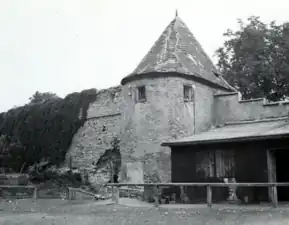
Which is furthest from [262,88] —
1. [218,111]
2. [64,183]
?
[64,183]

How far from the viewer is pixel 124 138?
2373cm

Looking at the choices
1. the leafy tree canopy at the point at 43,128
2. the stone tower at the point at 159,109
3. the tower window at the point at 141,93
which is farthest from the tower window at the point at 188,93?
the leafy tree canopy at the point at 43,128

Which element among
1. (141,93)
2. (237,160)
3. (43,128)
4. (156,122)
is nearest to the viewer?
(237,160)

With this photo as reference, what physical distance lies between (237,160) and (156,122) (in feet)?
18.5

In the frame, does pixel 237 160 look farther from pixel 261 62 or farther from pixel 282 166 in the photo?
pixel 261 62

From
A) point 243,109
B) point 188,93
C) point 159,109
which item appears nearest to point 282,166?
point 243,109

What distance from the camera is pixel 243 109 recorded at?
24234 millimetres

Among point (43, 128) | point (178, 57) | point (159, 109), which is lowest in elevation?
point (159, 109)

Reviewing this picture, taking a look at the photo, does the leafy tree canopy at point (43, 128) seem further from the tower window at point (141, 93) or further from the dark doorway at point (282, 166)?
the dark doorway at point (282, 166)

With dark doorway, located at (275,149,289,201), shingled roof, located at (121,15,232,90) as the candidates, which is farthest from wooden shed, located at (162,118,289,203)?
shingled roof, located at (121,15,232,90)

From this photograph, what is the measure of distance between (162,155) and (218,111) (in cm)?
487

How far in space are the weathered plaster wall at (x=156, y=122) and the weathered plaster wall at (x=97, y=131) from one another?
394 cm

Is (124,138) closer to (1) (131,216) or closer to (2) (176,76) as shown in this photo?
(2) (176,76)

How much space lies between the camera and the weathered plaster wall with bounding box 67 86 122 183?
27781 millimetres
